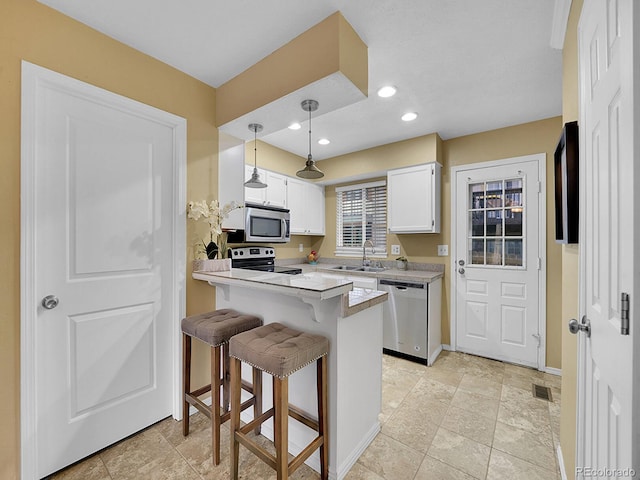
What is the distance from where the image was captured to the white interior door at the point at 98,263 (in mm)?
1489

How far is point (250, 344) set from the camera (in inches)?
55.5

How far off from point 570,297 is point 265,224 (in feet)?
8.63

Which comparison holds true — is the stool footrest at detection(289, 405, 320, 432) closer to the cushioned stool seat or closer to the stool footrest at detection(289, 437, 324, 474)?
the stool footrest at detection(289, 437, 324, 474)

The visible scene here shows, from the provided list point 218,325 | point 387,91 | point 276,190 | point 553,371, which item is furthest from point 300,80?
point 553,371

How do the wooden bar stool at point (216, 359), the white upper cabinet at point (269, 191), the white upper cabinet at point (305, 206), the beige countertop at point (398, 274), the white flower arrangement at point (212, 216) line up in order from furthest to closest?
the white upper cabinet at point (305, 206) < the white upper cabinet at point (269, 191) < the beige countertop at point (398, 274) < the white flower arrangement at point (212, 216) < the wooden bar stool at point (216, 359)

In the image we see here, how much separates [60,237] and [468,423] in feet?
9.31

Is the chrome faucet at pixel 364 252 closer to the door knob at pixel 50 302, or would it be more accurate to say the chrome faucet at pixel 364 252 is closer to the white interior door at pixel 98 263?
the white interior door at pixel 98 263

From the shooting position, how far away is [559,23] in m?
1.55

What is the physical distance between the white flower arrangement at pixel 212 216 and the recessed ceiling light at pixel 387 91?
1.55 metres

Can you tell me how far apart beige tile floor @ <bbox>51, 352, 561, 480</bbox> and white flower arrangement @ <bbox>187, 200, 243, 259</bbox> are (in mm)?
1224

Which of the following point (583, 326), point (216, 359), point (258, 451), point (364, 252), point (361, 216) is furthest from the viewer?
point (361, 216)

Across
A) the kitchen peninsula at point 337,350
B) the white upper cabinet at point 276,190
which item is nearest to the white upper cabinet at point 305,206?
the white upper cabinet at point 276,190

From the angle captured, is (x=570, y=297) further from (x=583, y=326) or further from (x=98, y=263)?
(x=98, y=263)

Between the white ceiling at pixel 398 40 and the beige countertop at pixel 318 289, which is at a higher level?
the white ceiling at pixel 398 40
